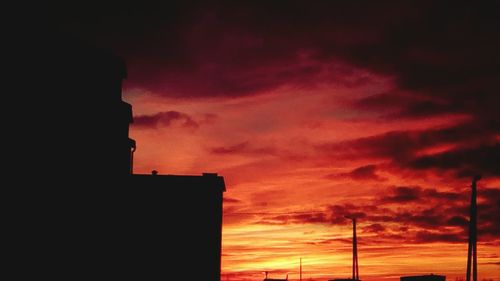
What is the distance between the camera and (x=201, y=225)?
130 ft

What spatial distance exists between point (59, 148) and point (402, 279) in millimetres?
36826

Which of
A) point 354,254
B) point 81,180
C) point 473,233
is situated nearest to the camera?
point 81,180

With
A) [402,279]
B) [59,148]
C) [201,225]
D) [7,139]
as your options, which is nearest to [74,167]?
[59,148]

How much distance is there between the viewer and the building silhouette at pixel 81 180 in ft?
98.1

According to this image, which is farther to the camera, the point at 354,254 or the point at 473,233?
the point at 354,254

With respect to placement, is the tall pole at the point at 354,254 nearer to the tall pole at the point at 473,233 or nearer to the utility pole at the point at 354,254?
the utility pole at the point at 354,254

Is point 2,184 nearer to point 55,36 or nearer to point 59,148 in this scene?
point 59,148

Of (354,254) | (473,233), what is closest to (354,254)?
(354,254)

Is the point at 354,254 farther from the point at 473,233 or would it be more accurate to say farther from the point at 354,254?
the point at 473,233

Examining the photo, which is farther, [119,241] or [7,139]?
[119,241]

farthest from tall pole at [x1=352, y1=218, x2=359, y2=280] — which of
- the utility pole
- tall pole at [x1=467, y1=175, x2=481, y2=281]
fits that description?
tall pole at [x1=467, y1=175, x2=481, y2=281]

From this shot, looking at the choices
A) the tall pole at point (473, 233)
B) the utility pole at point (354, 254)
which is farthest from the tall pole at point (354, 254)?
the tall pole at point (473, 233)

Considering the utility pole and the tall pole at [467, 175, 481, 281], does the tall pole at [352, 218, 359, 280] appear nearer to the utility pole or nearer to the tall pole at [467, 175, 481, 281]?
the utility pole

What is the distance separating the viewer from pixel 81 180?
31.9m
